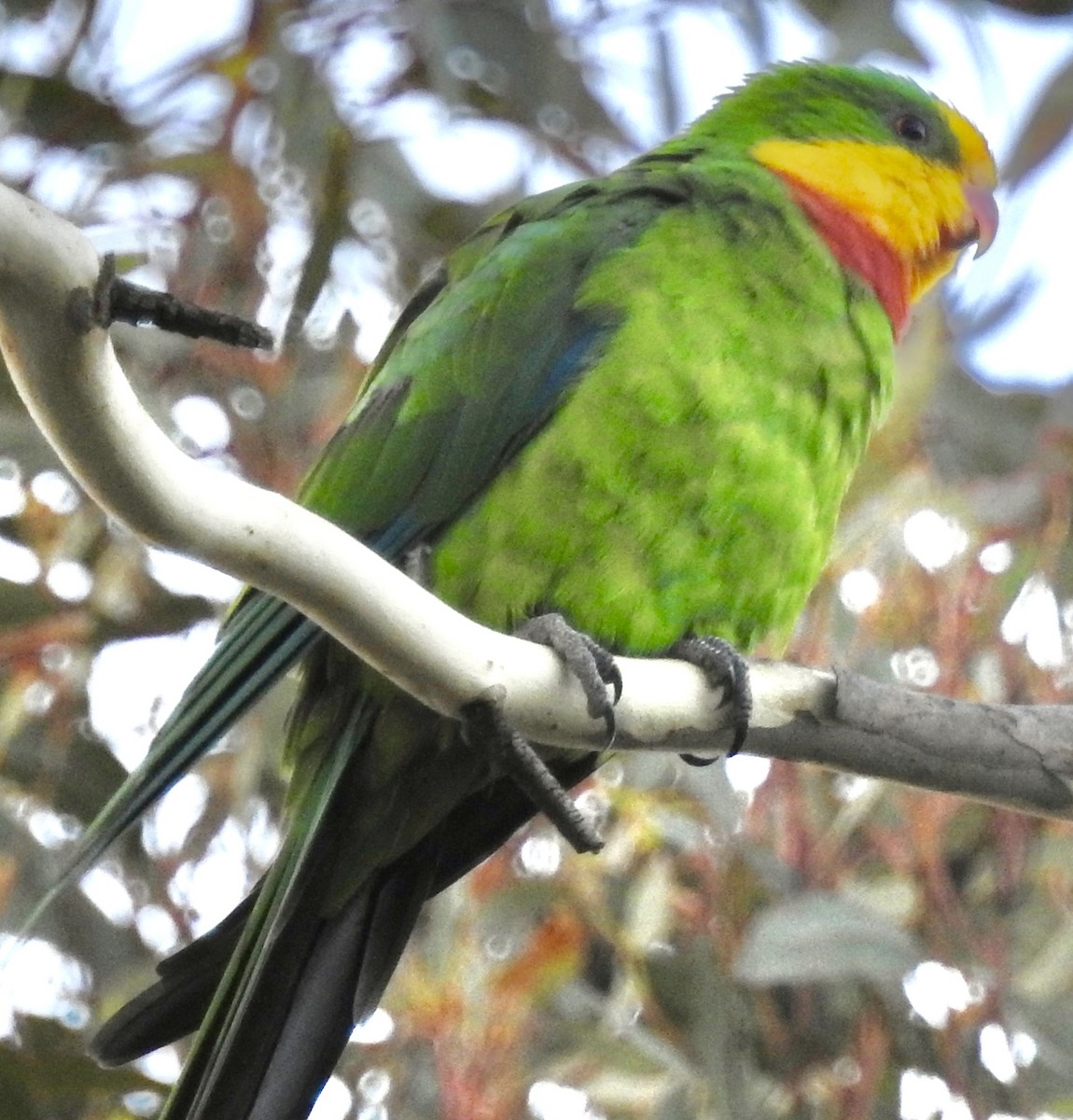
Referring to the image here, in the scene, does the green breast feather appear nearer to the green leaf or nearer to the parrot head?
the parrot head

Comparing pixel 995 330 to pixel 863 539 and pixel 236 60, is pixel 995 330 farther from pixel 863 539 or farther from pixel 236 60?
pixel 236 60

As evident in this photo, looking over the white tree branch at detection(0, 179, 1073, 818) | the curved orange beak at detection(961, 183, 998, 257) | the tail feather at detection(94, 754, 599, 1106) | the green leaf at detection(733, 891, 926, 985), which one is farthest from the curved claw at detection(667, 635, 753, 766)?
the curved orange beak at detection(961, 183, 998, 257)

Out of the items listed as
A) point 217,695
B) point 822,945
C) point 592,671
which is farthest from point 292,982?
point 822,945

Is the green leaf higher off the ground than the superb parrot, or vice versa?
the superb parrot

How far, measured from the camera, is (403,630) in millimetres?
826

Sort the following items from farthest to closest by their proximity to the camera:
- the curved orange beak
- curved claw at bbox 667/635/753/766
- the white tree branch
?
the curved orange beak, curved claw at bbox 667/635/753/766, the white tree branch

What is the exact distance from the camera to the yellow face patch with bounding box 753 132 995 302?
57.9 inches

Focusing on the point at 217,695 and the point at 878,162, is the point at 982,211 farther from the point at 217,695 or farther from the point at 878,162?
the point at 217,695

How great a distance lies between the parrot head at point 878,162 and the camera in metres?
1.45

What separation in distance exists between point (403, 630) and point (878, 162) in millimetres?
885

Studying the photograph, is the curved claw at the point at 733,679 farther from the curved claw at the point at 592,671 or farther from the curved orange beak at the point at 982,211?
the curved orange beak at the point at 982,211

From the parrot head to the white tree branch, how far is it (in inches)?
18.2

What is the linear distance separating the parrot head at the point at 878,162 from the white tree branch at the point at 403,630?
462mm

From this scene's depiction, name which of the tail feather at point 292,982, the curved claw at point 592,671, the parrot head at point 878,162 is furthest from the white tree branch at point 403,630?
the parrot head at point 878,162
